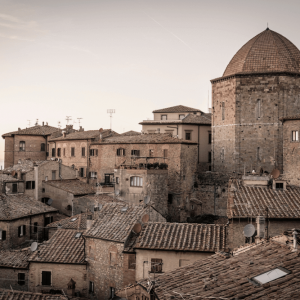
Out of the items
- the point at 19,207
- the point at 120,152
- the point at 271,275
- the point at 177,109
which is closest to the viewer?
the point at 271,275

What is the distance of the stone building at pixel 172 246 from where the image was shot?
22359mm

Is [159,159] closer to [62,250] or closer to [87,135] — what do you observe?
[87,135]

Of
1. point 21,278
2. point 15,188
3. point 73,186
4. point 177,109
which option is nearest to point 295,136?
point 21,278

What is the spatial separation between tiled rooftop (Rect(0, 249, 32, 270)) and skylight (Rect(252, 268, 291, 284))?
1778 cm

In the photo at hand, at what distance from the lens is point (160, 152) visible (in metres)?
46.3

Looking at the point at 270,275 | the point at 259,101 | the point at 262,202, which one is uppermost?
the point at 259,101

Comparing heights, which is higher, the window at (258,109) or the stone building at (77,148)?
the window at (258,109)

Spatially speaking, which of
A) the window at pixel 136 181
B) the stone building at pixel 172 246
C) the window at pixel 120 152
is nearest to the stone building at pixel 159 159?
the window at pixel 120 152

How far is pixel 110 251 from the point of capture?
25.6 m

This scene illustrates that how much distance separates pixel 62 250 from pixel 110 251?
387 cm

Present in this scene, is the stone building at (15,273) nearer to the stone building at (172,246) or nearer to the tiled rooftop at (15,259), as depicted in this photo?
the tiled rooftop at (15,259)

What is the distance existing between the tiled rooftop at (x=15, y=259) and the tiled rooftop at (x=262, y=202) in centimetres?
1278

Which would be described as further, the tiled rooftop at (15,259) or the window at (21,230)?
the window at (21,230)

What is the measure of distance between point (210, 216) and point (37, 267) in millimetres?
20634
